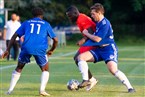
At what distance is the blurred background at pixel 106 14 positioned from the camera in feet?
198

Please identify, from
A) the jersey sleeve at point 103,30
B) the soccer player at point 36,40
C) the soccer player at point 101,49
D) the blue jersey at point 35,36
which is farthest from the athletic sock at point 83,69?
the blue jersey at point 35,36

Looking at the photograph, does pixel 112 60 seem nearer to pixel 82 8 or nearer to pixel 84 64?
pixel 84 64

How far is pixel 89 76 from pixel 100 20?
1.48 m

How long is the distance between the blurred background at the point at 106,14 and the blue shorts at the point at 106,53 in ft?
145

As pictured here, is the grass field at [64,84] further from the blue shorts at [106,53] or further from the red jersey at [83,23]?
the red jersey at [83,23]

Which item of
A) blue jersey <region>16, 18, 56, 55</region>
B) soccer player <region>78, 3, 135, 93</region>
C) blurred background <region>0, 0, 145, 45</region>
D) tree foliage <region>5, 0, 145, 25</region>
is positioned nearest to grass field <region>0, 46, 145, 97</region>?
soccer player <region>78, 3, 135, 93</region>

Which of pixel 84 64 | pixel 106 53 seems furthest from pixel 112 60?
pixel 84 64

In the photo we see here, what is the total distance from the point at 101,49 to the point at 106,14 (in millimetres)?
52106

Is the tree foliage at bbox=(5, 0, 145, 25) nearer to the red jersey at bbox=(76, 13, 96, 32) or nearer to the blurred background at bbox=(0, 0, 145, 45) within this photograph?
the blurred background at bbox=(0, 0, 145, 45)

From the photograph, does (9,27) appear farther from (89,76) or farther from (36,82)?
(89,76)

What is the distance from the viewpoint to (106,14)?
216 feet

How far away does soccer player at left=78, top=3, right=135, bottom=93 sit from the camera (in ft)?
45.0

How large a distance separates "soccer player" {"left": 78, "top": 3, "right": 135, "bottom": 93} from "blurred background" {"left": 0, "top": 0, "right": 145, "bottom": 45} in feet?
145

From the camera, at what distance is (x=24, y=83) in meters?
15.9
